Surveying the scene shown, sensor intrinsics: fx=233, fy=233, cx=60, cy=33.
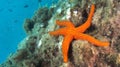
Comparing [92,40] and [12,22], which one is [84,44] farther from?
[12,22]

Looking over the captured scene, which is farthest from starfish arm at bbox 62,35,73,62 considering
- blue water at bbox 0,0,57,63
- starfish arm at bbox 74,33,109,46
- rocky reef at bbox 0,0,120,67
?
blue water at bbox 0,0,57,63

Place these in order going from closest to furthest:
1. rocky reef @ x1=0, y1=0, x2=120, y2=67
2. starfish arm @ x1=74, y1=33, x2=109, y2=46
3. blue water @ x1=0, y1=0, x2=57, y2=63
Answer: starfish arm @ x1=74, y1=33, x2=109, y2=46, rocky reef @ x1=0, y1=0, x2=120, y2=67, blue water @ x1=0, y1=0, x2=57, y2=63

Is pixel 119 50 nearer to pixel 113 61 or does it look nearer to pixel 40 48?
pixel 113 61

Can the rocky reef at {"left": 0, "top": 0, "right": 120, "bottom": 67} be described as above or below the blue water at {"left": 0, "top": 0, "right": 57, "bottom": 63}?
below

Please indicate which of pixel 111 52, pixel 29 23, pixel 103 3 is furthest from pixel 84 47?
pixel 29 23

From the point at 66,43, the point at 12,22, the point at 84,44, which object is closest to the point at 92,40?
the point at 84,44

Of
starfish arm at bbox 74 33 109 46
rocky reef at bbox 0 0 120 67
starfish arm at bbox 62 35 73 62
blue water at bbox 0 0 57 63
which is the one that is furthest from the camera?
blue water at bbox 0 0 57 63

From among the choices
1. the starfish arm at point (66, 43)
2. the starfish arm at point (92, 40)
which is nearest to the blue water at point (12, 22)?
the starfish arm at point (66, 43)

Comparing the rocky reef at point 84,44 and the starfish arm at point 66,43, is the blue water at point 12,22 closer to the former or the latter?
the rocky reef at point 84,44

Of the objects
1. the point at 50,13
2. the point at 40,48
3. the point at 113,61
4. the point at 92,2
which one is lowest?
the point at 113,61

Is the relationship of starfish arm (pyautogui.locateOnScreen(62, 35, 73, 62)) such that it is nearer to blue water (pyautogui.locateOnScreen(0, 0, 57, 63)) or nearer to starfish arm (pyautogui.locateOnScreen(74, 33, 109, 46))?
starfish arm (pyautogui.locateOnScreen(74, 33, 109, 46))

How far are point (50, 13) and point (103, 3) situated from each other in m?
4.29

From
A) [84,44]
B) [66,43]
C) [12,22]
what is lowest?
[84,44]

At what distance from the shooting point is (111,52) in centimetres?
530
